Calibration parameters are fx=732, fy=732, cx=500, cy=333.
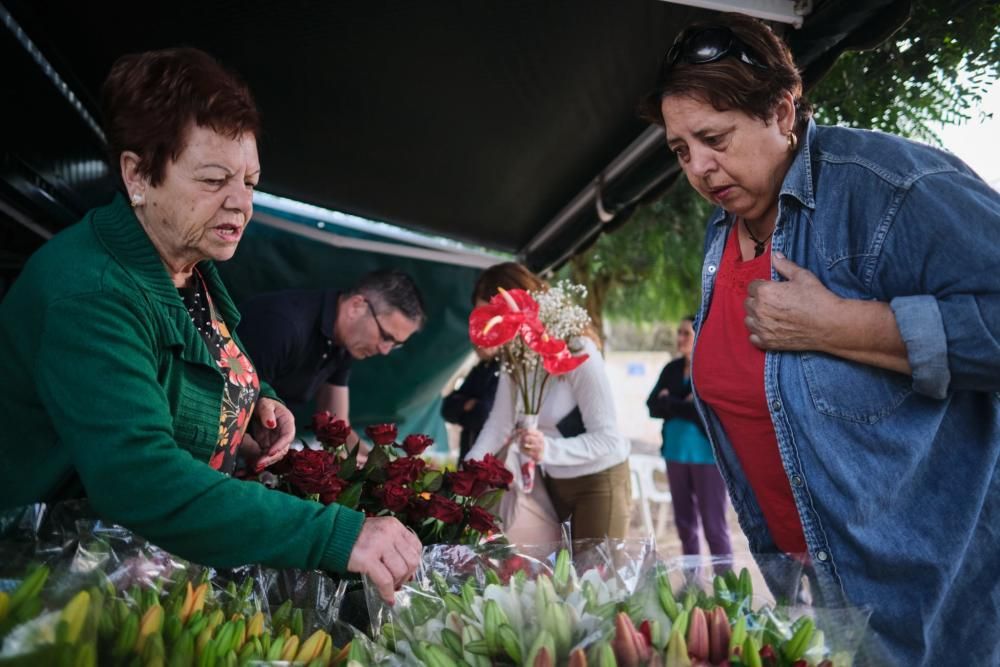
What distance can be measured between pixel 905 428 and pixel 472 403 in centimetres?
334

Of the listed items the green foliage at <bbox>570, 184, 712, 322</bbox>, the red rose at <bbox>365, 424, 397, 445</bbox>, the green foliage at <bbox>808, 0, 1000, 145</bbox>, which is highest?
the green foliage at <bbox>570, 184, 712, 322</bbox>

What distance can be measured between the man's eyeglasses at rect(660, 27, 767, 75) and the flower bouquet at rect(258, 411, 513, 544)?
1026mm

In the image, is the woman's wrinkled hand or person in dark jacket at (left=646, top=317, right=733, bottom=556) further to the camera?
person in dark jacket at (left=646, top=317, right=733, bottom=556)

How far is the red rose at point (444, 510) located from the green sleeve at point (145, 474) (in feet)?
1.61

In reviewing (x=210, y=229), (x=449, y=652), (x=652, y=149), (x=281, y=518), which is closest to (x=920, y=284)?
(x=449, y=652)

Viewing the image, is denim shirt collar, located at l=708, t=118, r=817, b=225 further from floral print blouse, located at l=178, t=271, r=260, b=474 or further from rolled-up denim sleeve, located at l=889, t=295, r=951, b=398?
floral print blouse, located at l=178, t=271, r=260, b=474

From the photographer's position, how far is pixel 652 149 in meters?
2.83

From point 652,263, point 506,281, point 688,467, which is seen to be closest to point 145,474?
point 506,281

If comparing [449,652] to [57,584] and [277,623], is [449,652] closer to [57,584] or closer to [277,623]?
[277,623]

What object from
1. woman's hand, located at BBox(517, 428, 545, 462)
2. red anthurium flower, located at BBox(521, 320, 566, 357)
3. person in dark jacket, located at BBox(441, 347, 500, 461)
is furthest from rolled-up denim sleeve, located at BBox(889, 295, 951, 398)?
person in dark jacket, located at BBox(441, 347, 500, 461)

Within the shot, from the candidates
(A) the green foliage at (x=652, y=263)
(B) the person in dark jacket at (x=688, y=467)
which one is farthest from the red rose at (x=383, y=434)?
(A) the green foliage at (x=652, y=263)

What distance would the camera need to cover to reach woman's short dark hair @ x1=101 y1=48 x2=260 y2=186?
1240 millimetres

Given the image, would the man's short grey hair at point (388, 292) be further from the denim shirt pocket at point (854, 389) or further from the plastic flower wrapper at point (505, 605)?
the denim shirt pocket at point (854, 389)

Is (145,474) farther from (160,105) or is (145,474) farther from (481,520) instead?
(481,520)
